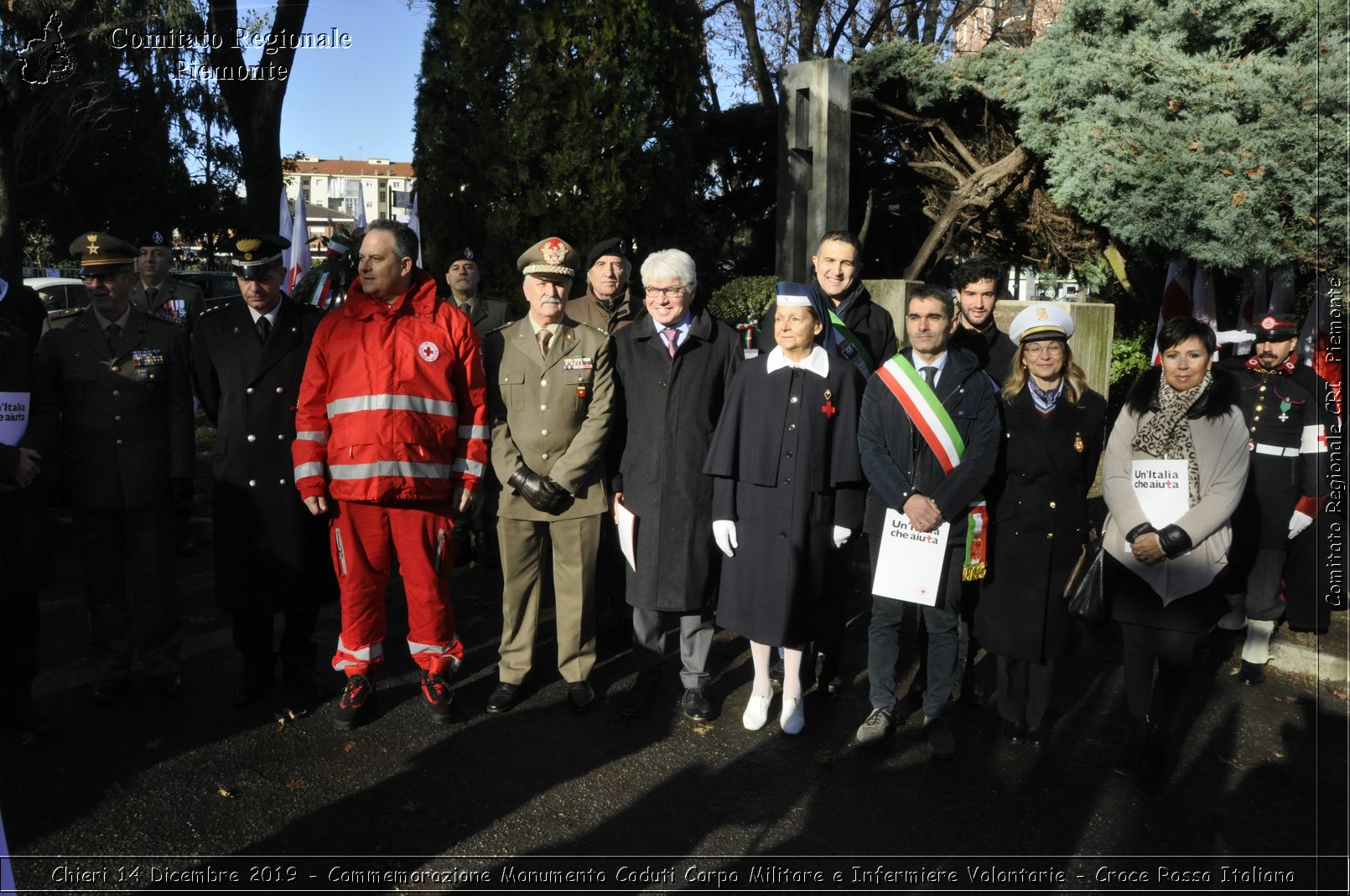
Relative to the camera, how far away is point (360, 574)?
14.8ft

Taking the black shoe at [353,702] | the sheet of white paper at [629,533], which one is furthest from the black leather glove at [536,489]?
the black shoe at [353,702]

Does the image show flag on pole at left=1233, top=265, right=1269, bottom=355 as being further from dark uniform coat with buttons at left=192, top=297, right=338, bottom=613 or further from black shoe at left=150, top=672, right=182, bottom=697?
black shoe at left=150, top=672, right=182, bottom=697

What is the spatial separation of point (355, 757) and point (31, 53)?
11.4 metres

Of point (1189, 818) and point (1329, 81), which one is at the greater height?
point (1329, 81)

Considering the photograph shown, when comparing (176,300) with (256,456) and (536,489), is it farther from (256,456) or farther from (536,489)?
(536,489)

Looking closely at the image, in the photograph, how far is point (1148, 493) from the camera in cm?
415

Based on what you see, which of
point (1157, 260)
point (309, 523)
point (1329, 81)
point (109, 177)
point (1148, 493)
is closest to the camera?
point (1148, 493)

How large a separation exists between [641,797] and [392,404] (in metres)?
1.88

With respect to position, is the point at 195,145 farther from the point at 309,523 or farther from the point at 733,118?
the point at 309,523

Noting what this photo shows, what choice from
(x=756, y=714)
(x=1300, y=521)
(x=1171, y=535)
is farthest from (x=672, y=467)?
(x=1300, y=521)

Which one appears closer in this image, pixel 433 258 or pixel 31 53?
pixel 433 258

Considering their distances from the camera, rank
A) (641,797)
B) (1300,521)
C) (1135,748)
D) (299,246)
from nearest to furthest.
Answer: (641,797)
(1135,748)
(1300,521)
(299,246)

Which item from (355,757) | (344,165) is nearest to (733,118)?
(355,757)

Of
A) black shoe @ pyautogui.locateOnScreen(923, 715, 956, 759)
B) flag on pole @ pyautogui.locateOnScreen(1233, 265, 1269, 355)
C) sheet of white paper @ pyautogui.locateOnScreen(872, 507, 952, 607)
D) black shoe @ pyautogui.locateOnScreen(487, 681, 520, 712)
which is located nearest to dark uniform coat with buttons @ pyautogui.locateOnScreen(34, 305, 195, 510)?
black shoe @ pyautogui.locateOnScreen(487, 681, 520, 712)
